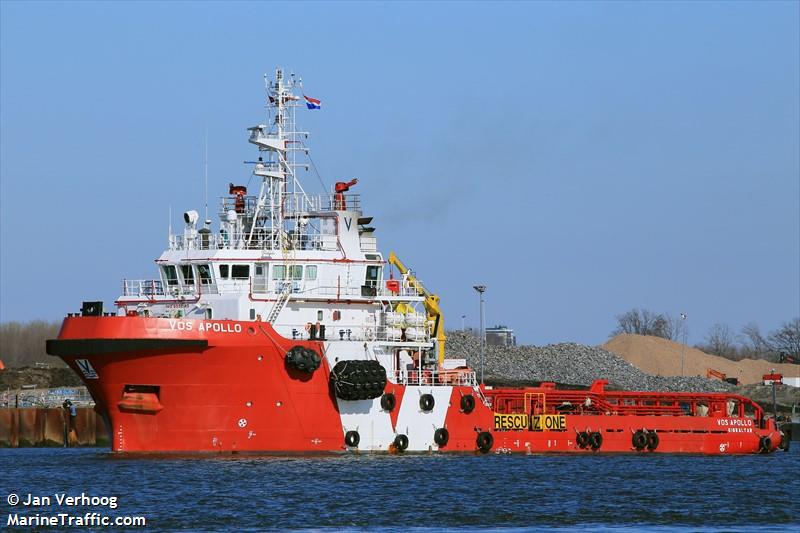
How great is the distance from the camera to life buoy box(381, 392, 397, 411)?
150ft

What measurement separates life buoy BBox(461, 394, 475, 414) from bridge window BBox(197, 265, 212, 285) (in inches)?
354

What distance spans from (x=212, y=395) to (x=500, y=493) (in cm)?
1000

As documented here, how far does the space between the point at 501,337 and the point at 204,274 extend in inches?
2217

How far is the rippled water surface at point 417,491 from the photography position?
1268 inches

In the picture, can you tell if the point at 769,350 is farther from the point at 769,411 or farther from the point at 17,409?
the point at 17,409

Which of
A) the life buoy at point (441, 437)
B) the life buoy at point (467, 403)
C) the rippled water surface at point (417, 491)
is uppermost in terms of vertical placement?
the life buoy at point (467, 403)

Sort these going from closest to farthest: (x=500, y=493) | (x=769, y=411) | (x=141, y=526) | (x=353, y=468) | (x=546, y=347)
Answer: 1. (x=141, y=526)
2. (x=500, y=493)
3. (x=353, y=468)
4. (x=769, y=411)
5. (x=546, y=347)

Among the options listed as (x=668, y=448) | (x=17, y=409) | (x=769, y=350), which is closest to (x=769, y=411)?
(x=668, y=448)

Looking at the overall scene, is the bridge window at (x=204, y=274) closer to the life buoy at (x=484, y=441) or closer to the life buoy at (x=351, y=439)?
the life buoy at (x=351, y=439)

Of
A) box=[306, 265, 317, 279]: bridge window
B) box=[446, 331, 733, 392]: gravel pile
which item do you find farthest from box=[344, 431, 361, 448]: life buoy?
box=[446, 331, 733, 392]: gravel pile

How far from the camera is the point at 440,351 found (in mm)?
53312

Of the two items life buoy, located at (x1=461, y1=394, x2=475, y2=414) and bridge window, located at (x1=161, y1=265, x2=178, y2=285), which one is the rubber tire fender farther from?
bridge window, located at (x1=161, y1=265, x2=178, y2=285)

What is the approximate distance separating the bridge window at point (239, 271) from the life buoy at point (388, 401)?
18.6ft

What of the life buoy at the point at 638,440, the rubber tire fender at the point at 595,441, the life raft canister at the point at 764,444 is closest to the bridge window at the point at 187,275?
the rubber tire fender at the point at 595,441
